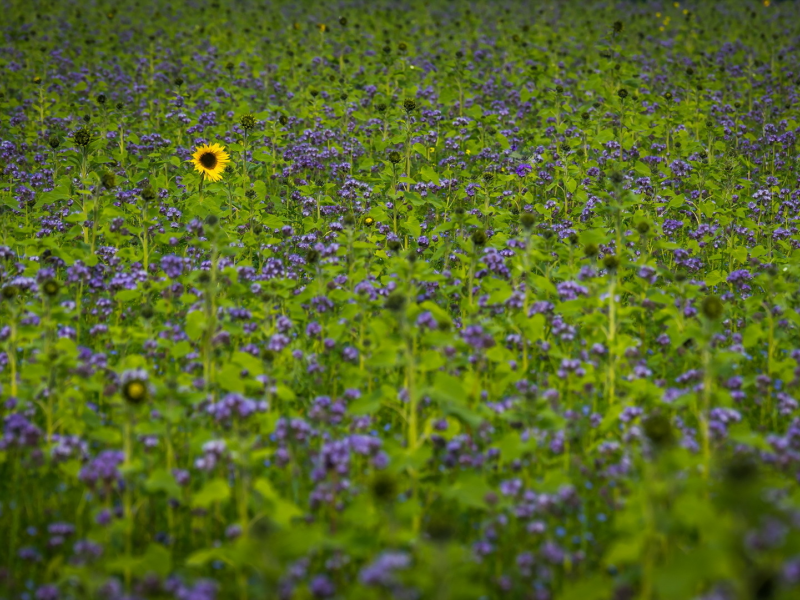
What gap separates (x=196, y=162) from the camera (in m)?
8.17

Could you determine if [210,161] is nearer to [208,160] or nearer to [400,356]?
[208,160]

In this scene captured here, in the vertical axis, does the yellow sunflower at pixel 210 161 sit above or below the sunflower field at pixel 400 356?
above

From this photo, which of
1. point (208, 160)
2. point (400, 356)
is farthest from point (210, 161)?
point (400, 356)

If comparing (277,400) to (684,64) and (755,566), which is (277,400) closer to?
(755,566)

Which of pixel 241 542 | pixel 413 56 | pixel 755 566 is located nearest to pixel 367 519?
pixel 241 542

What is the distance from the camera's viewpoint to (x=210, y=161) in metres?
8.21

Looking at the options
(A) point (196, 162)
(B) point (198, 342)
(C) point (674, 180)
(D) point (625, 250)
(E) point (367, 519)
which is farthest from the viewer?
(C) point (674, 180)

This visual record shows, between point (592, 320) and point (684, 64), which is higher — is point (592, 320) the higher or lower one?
the lower one

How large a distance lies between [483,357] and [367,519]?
1976 millimetres

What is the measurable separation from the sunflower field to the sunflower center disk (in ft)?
0.08

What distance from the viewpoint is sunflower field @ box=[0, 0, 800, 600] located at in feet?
10.9

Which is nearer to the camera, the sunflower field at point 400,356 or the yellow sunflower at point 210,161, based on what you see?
the sunflower field at point 400,356

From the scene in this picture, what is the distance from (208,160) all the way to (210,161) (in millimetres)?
26

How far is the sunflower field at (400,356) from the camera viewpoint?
331 cm
